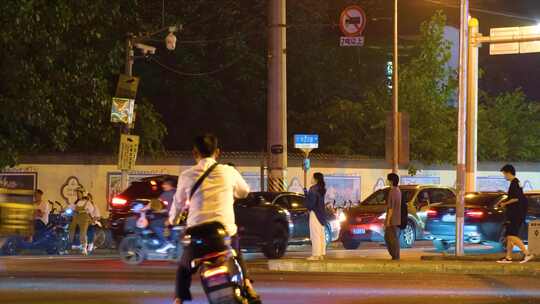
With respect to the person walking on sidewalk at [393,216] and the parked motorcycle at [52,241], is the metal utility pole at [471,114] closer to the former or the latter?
the person walking on sidewalk at [393,216]

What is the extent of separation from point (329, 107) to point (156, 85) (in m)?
7.17

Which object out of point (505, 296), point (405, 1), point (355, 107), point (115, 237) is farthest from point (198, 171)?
point (405, 1)

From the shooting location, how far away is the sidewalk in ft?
57.8

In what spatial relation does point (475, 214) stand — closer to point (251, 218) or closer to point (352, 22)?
point (251, 218)

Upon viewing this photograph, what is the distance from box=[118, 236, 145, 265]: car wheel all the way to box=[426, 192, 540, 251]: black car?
7.72 m

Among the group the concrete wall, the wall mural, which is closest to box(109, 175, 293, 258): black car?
the concrete wall

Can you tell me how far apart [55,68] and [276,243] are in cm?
664

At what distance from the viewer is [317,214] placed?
19.3 m

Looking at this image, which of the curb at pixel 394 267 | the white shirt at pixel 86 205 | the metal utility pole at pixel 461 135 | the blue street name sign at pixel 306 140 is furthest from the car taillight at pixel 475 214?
the white shirt at pixel 86 205

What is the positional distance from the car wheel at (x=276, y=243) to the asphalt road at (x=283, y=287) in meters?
3.40

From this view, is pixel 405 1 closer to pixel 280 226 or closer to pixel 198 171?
pixel 280 226

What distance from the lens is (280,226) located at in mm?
21609

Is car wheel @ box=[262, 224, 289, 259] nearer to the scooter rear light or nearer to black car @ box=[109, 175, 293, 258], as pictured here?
black car @ box=[109, 175, 293, 258]

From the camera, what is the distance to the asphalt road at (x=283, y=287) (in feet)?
41.4
